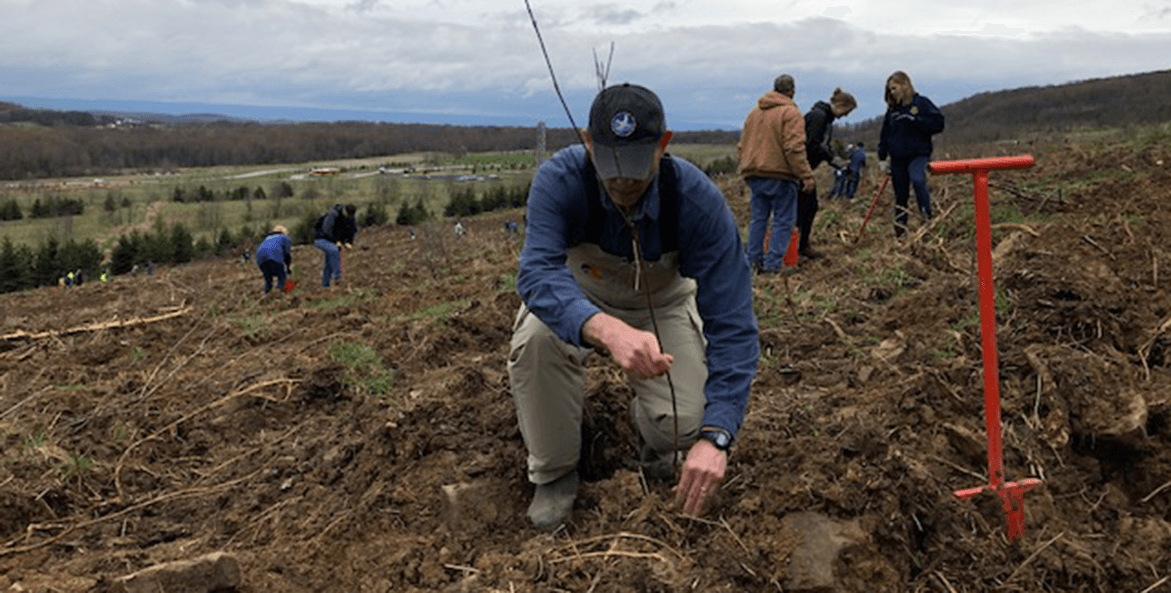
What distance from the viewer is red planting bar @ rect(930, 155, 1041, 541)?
2.54m

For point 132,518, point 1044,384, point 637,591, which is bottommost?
point 132,518

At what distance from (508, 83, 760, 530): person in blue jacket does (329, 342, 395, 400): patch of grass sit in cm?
188

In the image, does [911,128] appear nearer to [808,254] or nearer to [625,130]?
[808,254]

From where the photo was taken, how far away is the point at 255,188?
74875 millimetres

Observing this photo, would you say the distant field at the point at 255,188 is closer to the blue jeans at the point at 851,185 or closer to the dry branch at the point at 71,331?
the blue jeans at the point at 851,185

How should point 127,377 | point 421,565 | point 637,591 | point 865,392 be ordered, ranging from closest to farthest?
point 637,591 → point 421,565 → point 865,392 → point 127,377

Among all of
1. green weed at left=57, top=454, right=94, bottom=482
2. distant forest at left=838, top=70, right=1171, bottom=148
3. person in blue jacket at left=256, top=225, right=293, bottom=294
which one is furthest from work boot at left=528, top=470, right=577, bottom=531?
distant forest at left=838, top=70, right=1171, bottom=148

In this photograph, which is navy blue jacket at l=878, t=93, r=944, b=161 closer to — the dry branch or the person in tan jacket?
the person in tan jacket

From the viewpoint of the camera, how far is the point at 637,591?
85.7 inches

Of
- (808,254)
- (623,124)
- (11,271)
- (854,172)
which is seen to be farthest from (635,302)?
(11,271)

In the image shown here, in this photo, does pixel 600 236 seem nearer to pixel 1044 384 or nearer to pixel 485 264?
pixel 1044 384

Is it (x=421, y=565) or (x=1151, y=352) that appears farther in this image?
(x=1151, y=352)

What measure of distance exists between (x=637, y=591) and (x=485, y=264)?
9218 mm

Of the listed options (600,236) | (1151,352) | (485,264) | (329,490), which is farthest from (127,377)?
(485,264)
